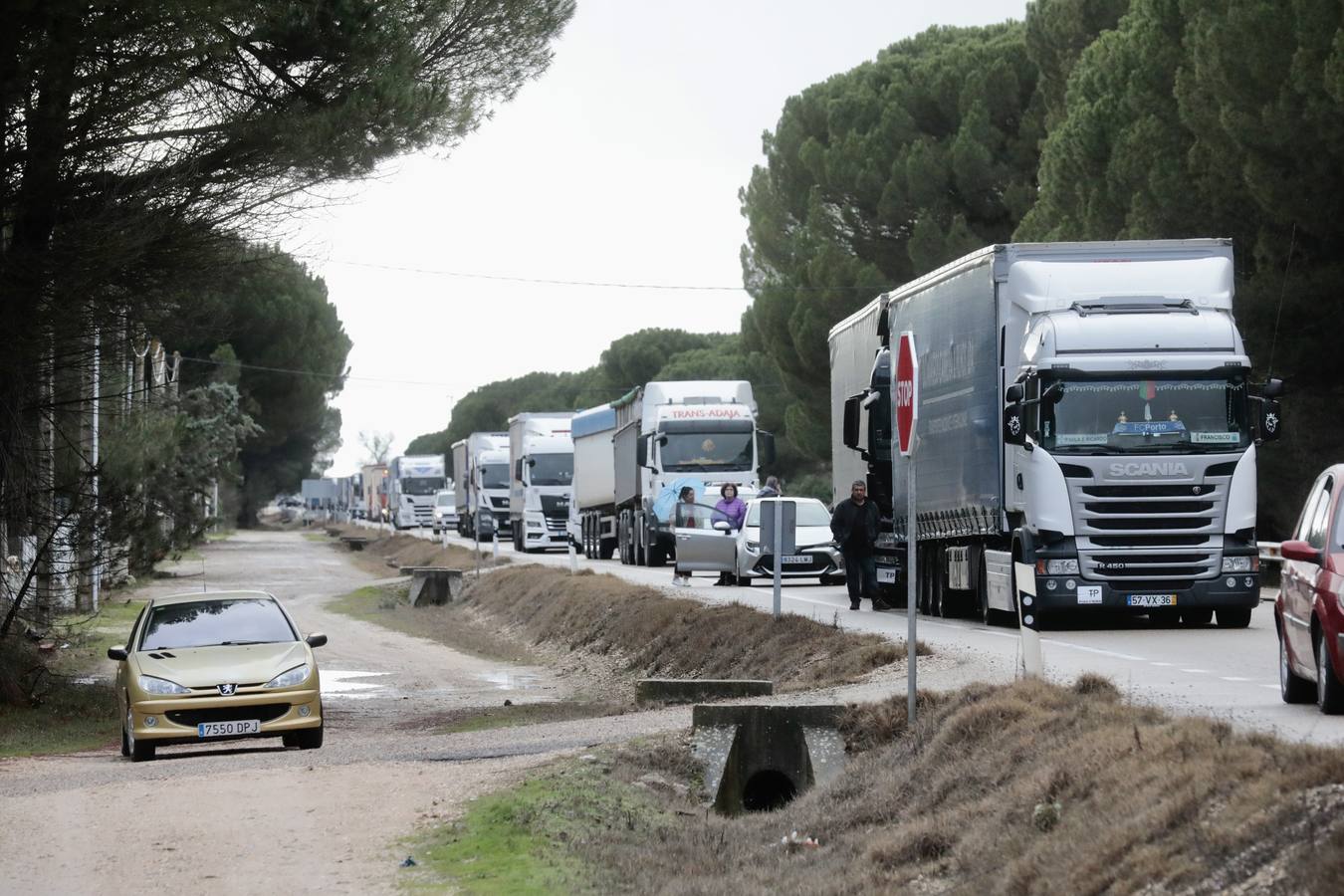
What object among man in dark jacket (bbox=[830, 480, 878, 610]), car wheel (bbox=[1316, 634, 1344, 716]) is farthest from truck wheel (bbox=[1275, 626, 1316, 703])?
man in dark jacket (bbox=[830, 480, 878, 610])

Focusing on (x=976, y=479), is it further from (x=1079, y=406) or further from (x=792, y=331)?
(x=792, y=331)

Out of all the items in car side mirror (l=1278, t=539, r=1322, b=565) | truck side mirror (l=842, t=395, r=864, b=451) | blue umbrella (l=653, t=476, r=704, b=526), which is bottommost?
car side mirror (l=1278, t=539, r=1322, b=565)

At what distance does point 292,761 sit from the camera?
14906 millimetres

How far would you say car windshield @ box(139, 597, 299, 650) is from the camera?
1784 cm

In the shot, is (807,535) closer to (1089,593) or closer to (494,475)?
(1089,593)

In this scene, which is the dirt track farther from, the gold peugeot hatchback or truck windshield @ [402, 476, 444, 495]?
truck windshield @ [402, 476, 444, 495]

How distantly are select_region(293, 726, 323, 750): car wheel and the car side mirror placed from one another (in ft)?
29.0

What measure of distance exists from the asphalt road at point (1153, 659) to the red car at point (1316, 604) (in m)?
0.20

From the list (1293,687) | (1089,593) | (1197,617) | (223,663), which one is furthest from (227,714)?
(1197,617)

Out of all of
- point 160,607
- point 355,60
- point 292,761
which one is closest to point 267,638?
point 160,607

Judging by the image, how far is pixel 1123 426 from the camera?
2022 centimetres

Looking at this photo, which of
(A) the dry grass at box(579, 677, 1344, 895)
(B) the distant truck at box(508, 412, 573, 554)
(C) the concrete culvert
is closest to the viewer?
(A) the dry grass at box(579, 677, 1344, 895)

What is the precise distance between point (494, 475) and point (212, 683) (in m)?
55.5

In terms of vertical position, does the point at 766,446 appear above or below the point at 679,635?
above
